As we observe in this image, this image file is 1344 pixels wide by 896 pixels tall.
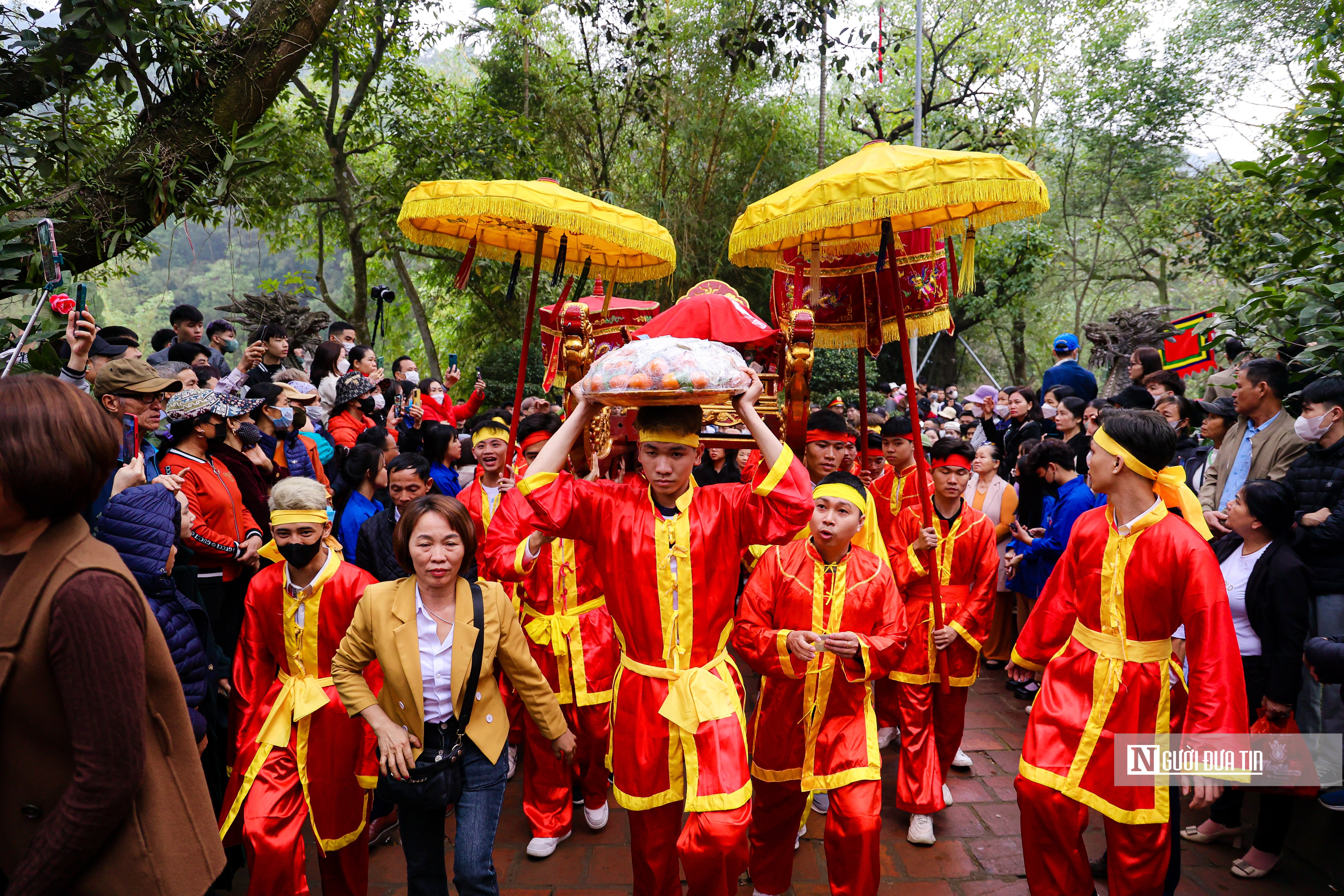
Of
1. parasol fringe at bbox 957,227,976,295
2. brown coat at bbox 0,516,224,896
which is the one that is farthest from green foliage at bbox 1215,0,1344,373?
brown coat at bbox 0,516,224,896

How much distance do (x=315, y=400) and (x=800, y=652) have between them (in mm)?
4519

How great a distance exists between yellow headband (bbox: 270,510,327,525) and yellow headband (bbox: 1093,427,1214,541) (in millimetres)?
3202

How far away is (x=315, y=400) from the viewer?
20.4 feet

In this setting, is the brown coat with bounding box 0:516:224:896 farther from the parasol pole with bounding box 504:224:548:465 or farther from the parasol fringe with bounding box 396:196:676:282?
the parasol fringe with bounding box 396:196:676:282

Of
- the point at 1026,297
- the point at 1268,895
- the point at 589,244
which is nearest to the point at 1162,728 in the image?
the point at 1268,895

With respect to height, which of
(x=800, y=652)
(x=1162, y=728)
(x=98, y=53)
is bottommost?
(x=1162, y=728)

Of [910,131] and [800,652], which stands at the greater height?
[910,131]

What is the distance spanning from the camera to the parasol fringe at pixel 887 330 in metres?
4.66

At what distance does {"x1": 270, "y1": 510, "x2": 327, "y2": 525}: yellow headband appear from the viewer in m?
3.38

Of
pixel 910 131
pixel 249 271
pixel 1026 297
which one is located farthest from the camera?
pixel 249 271

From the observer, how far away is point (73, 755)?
1.60 metres

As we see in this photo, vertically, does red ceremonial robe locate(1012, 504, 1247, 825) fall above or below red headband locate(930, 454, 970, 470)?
below

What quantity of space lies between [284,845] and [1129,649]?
3309 millimetres

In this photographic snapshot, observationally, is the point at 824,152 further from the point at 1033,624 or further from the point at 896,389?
the point at 1033,624
